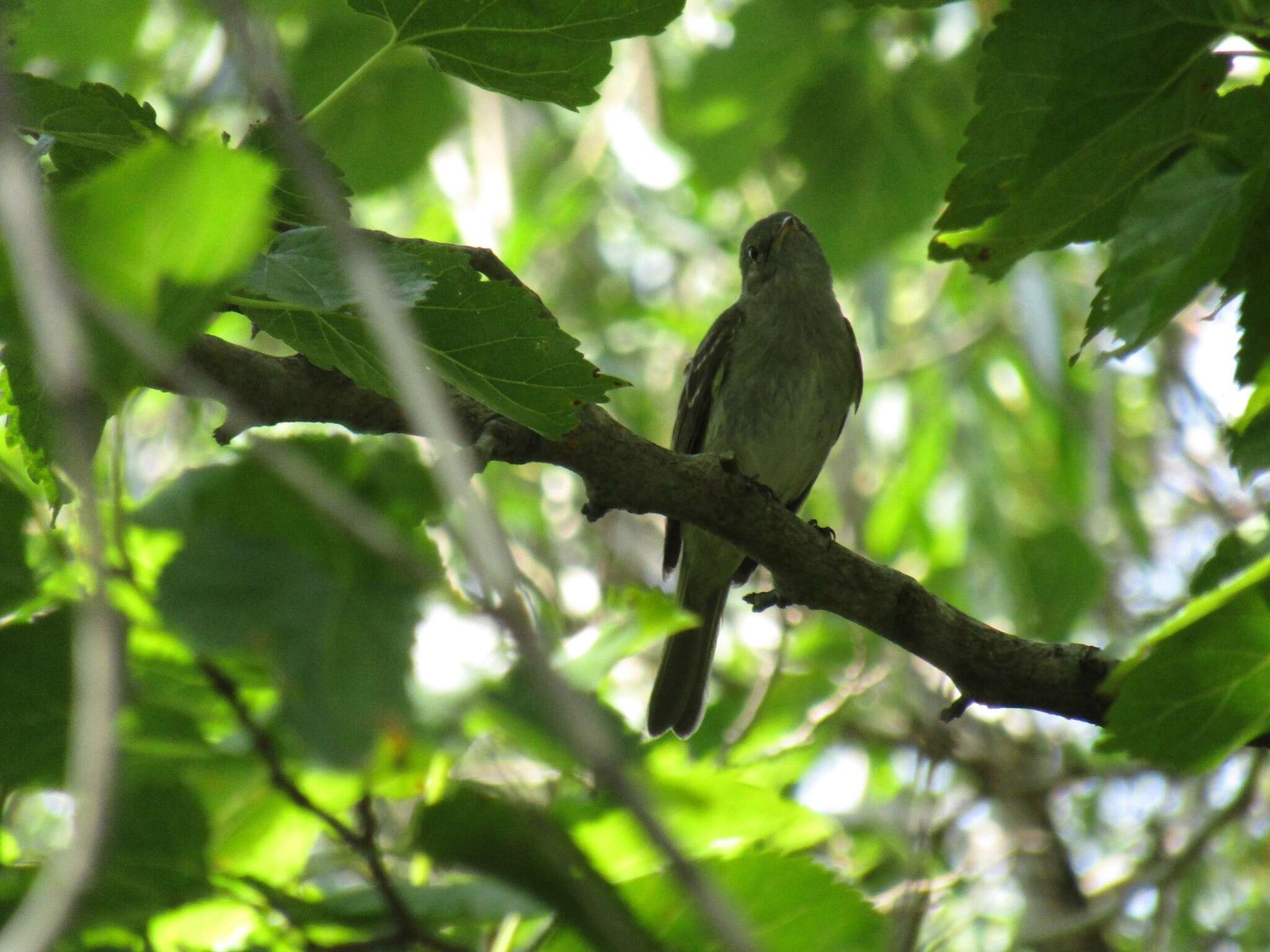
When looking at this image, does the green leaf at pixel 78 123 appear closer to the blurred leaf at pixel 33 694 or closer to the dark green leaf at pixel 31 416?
the dark green leaf at pixel 31 416

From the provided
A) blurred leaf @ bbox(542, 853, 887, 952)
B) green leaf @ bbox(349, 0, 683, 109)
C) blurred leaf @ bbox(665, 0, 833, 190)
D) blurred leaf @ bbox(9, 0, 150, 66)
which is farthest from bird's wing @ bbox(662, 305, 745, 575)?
blurred leaf @ bbox(542, 853, 887, 952)

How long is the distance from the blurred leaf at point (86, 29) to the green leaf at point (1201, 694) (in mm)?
3165

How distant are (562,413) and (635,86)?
566 centimetres

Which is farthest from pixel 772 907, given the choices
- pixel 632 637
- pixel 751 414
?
pixel 751 414

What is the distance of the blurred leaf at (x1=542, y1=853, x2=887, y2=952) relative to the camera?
5.48 ft

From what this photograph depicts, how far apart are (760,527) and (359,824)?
1094 millimetres

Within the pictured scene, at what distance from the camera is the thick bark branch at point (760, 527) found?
7.39ft

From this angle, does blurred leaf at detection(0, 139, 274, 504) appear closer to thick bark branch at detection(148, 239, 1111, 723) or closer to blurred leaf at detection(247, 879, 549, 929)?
blurred leaf at detection(247, 879, 549, 929)

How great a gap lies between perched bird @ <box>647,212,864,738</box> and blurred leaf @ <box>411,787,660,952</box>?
156 inches

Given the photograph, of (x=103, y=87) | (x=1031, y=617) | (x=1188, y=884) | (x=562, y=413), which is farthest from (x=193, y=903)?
(x=1188, y=884)

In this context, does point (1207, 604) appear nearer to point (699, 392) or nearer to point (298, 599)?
point (298, 599)

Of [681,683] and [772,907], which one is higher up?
[681,683]

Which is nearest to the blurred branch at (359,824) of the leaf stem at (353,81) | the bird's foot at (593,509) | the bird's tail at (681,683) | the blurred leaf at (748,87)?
the bird's foot at (593,509)

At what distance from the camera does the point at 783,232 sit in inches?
240
